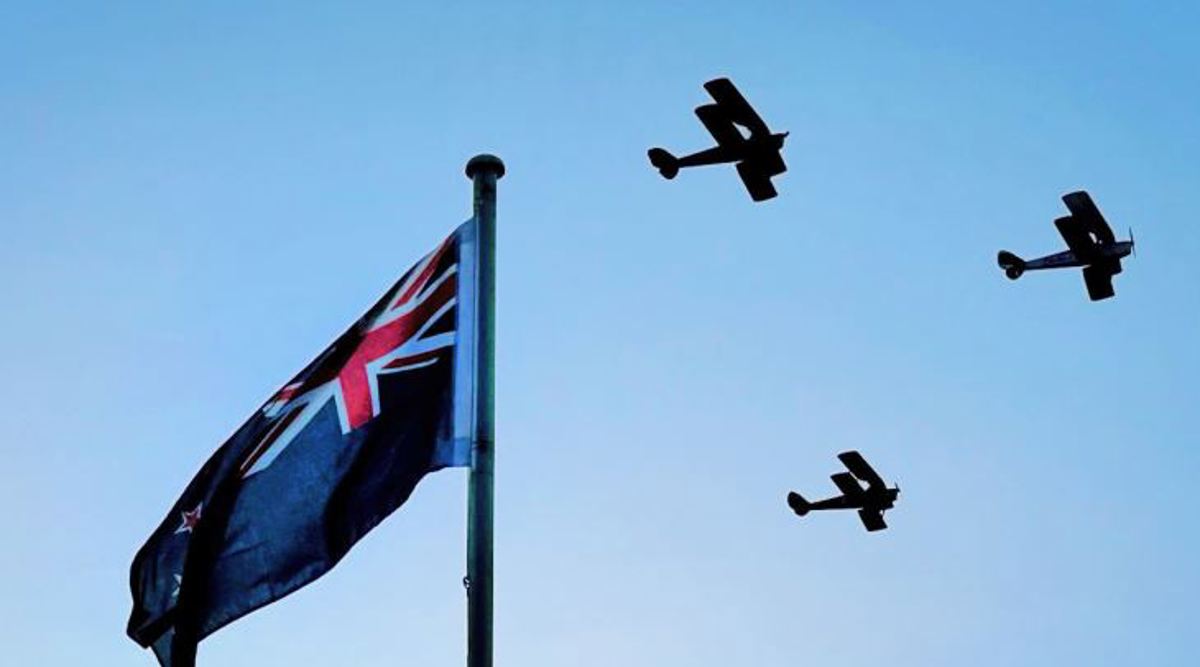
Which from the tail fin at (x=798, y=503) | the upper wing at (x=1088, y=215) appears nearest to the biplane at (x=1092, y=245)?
the upper wing at (x=1088, y=215)

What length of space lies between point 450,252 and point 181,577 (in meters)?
2.89

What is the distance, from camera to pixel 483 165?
9.47m

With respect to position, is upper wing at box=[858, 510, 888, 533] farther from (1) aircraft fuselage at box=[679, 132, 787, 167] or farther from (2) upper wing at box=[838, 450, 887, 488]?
(1) aircraft fuselage at box=[679, 132, 787, 167]

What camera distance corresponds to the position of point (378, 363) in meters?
9.45

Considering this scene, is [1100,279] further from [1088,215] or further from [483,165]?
[483,165]

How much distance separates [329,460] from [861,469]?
18813 millimetres

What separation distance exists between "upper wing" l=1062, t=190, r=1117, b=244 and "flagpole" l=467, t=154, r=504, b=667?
16.6 meters

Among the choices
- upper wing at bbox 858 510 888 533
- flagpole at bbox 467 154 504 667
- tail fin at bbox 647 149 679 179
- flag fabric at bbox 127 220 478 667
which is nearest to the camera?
flagpole at bbox 467 154 504 667

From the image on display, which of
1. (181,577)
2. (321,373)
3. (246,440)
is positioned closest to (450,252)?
(321,373)

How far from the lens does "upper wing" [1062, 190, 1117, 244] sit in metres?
23.6

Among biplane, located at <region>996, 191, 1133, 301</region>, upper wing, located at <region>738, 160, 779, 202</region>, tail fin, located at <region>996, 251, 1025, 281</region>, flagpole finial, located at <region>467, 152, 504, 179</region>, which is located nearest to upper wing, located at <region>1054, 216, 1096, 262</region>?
biplane, located at <region>996, 191, 1133, 301</region>

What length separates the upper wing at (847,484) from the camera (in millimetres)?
27250

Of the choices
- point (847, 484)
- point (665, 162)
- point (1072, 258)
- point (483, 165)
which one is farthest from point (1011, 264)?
point (483, 165)

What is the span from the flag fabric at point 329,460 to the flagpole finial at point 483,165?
1.24 feet
